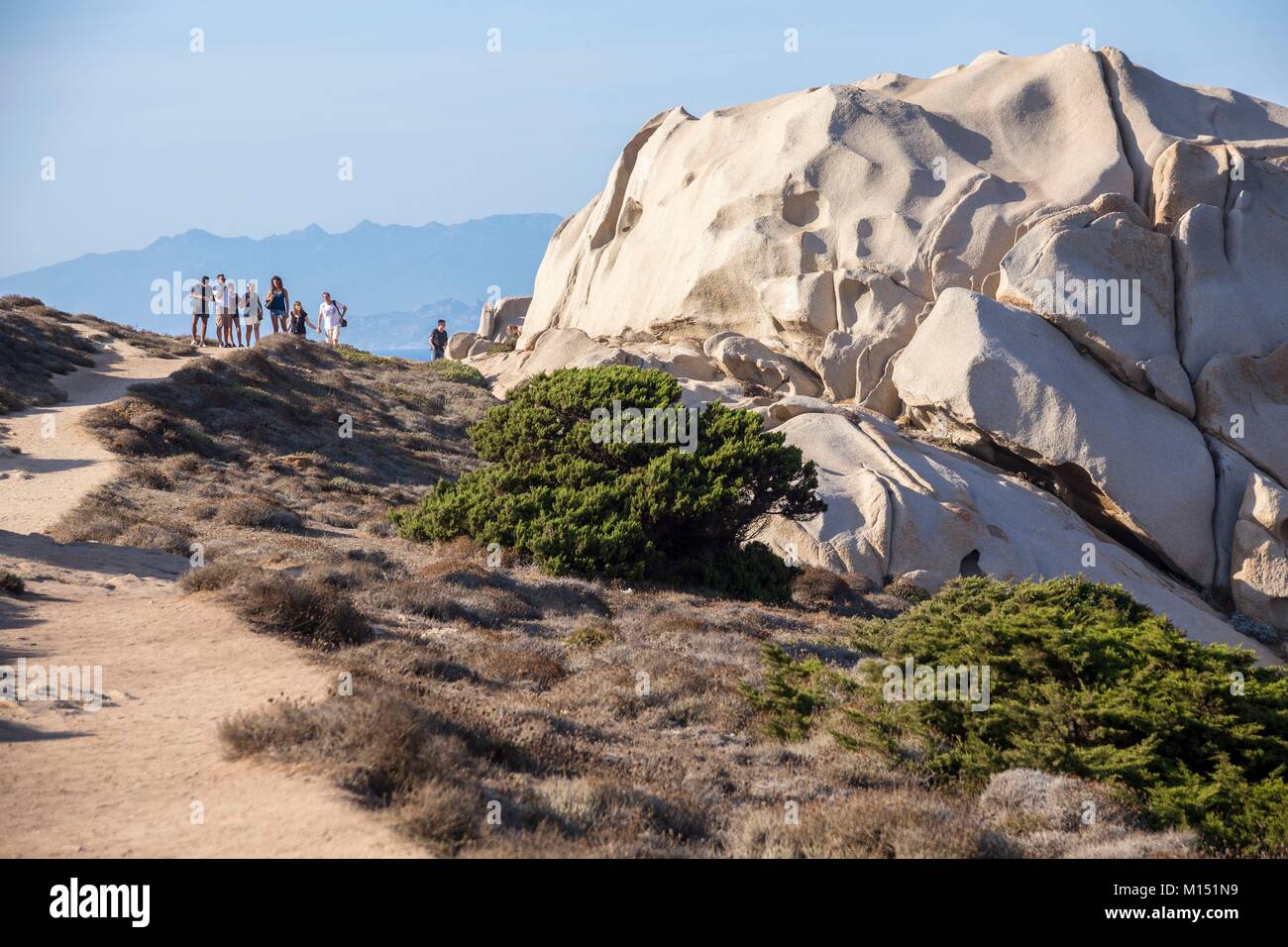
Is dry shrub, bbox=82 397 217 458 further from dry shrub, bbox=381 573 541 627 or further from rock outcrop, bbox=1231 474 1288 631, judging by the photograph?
rock outcrop, bbox=1231 474 1288 631

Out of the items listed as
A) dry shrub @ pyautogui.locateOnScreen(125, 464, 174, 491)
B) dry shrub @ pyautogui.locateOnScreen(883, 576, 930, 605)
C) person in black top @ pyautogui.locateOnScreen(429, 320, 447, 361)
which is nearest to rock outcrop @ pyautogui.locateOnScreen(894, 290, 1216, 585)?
dry shrub @ pyautogui.locateOnScreen(883, 576, 930, 605)

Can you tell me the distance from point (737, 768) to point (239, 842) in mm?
4003

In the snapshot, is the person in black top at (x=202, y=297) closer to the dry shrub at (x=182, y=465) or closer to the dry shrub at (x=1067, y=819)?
the dry shrub at (x=182, y=465)

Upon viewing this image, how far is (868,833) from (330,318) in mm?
41012

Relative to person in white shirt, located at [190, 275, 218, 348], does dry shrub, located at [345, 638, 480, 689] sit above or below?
below

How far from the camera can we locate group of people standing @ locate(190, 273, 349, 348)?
36.8 m

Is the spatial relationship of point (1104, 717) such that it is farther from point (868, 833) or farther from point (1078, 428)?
point (1078, 428)

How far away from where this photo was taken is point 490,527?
17312 mm

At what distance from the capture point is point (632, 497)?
1745 centimetres

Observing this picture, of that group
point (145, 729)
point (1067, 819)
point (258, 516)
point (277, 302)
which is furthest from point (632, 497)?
point (277, 302)

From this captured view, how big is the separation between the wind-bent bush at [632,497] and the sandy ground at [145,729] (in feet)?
16.9

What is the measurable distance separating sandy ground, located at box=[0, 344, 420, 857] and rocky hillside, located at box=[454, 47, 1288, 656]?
12.6 meters
